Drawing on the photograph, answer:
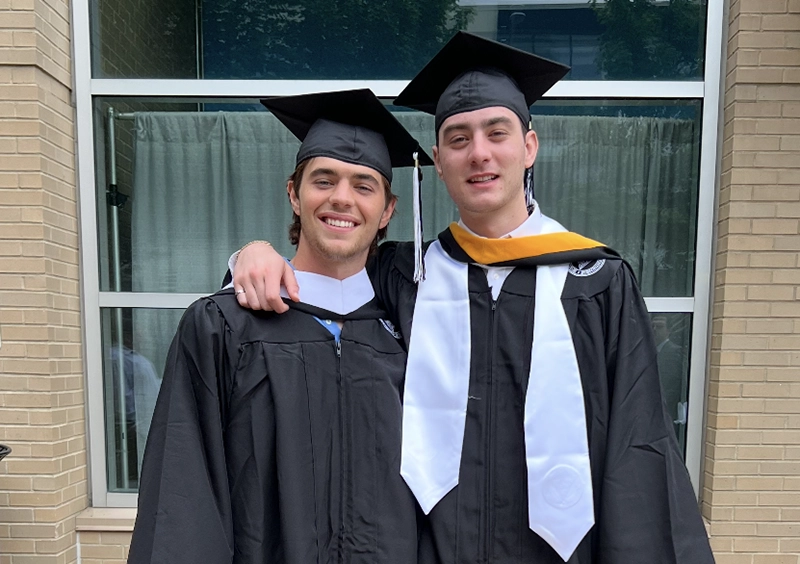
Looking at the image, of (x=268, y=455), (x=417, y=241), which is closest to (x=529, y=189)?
(x=417, y=241)

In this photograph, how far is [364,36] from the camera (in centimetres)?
331

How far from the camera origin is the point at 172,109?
3283 mm

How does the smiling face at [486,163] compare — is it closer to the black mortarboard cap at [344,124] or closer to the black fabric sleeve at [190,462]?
the black mortarboard cap at [344,124]

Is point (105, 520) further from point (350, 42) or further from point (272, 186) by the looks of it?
point (350, 42)

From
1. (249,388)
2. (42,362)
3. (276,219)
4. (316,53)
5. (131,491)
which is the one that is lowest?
(131,491)

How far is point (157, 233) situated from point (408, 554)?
2.58m

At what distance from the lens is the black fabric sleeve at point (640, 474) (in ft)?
5.01

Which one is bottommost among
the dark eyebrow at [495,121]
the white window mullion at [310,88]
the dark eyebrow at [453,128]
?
the dark eyebrow at [453,128]

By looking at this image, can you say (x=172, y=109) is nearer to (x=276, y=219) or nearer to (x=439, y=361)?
(x=276, y=219)

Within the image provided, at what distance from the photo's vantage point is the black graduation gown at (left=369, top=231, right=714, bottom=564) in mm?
1536

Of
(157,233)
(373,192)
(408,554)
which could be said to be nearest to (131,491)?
(157,233)

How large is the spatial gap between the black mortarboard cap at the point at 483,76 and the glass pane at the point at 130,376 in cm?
229

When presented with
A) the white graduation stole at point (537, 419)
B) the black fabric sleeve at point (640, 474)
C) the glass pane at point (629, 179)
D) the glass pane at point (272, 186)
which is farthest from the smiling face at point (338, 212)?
the glass pane at point (629, 179)

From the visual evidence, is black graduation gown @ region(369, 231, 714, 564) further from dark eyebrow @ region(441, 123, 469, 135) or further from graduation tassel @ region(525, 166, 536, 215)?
dark eyebrow @ region(441, 123, 469, 135)
